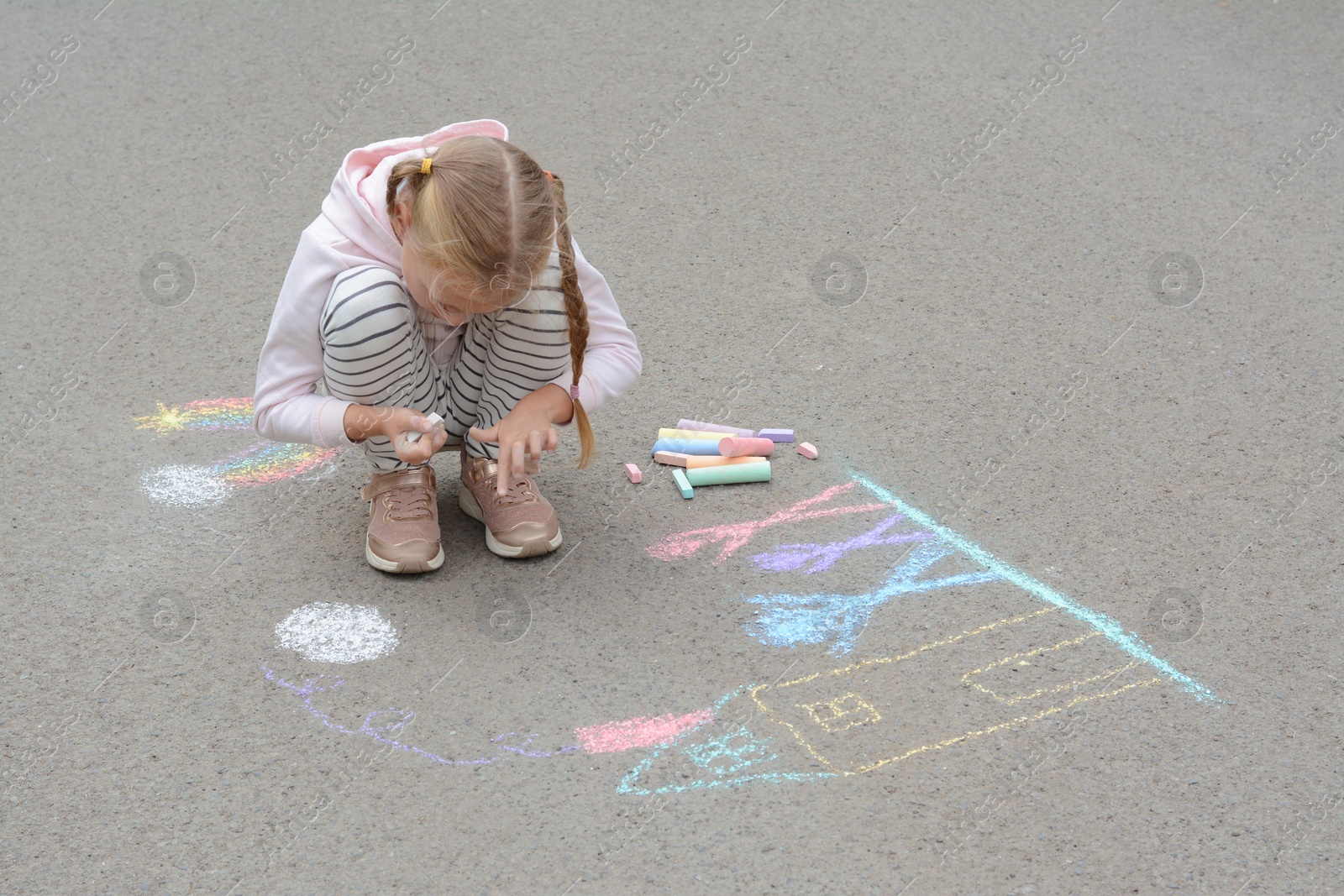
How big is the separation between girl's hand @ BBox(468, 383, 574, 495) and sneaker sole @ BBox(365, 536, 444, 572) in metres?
0.22

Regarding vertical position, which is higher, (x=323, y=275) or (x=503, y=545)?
(x=323, y=275)

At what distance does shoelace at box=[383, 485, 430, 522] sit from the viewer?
262 cm

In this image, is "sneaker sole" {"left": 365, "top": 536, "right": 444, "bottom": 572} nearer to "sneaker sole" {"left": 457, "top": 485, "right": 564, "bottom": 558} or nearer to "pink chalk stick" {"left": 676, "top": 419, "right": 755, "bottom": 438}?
"sneaker sole" {"left": 457, "top": 485, "right": 564, "bottom": 558}

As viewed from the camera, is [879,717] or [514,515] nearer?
[879,717]

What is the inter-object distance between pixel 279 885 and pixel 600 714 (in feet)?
2.06

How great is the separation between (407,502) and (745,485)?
31.5 inches

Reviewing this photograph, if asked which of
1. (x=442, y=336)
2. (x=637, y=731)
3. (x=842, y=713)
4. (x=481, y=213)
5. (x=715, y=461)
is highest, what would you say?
(x=481, y=213)

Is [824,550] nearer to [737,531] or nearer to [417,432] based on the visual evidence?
[737,531]

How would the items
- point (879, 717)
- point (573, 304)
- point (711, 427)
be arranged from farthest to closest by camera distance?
point (711, 427), point (573, 304), point (879, 717)

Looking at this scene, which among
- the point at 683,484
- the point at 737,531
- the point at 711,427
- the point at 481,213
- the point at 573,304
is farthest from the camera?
the point at 711,427

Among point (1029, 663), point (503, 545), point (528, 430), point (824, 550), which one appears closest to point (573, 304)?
point (528, 430)

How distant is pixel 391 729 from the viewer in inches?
88.8

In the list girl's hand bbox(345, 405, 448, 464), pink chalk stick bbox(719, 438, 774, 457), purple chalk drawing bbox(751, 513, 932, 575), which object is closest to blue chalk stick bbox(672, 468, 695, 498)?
pink chalk stick bbox(719, 438, 774, 457)

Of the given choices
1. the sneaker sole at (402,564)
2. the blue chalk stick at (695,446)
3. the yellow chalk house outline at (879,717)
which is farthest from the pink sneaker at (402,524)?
the yellow chalk house outline at (879,717)
